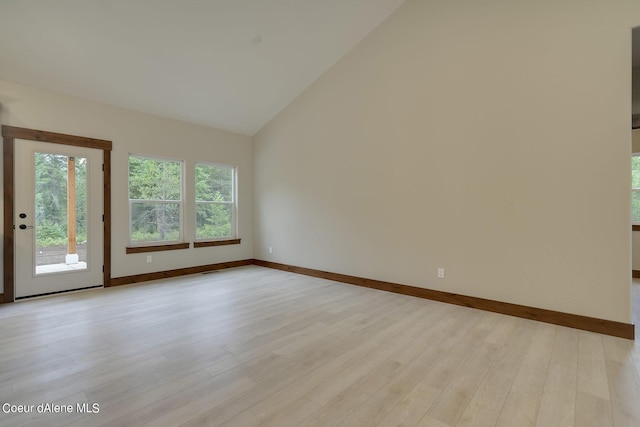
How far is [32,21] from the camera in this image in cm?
308

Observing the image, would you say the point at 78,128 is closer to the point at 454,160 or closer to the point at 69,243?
the point at 69,243

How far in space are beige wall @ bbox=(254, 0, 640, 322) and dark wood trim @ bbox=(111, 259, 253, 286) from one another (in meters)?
1.87

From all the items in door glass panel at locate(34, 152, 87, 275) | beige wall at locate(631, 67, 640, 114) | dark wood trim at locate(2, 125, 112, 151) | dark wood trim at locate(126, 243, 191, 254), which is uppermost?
beige wall at locate(631, 67, 640, 114)

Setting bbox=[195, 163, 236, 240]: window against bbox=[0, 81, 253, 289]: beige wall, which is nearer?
bbox=[0, 81, 253, 289]: beige wall

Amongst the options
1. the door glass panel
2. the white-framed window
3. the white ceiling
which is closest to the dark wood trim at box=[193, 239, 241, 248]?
the white-framed window

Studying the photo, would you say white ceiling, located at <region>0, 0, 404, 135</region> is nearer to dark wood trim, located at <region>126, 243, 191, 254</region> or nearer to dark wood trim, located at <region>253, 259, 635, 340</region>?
dark wood trim, located at <region>126, 243, 191, 254</region>

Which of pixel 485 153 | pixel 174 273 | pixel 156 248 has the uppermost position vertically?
pixel 485 153

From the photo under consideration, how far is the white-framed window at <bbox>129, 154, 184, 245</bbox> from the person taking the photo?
4750mm

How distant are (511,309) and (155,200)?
17.1ft

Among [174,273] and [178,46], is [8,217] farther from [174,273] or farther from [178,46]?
[178,46]

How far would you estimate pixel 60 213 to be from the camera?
13.2ft

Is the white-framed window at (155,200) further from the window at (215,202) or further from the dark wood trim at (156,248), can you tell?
the window at (215,202)

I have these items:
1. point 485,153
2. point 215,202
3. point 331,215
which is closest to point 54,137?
point 215,202

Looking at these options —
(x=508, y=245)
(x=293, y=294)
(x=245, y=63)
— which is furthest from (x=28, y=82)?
(x=508, y=245)
